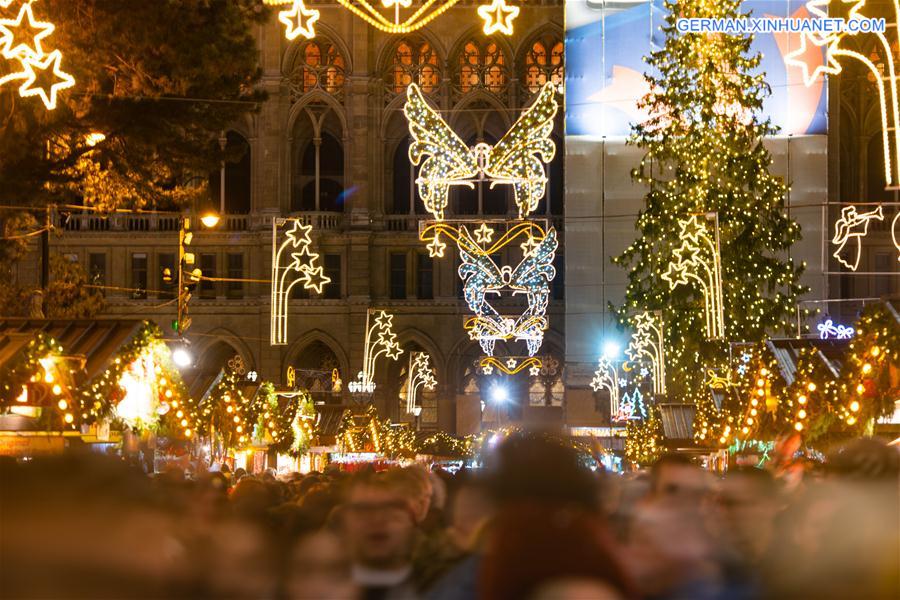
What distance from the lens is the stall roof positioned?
53.3ft

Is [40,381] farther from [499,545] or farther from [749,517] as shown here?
[499,545]

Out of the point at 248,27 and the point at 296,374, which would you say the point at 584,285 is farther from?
the point at 248,27

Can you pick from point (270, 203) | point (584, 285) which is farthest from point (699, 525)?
point (270, 203)

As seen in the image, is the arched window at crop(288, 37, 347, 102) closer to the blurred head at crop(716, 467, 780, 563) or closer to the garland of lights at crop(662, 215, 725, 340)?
the garland of lights at crop(662, 215, 725, 340)

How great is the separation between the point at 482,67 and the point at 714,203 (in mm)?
25415

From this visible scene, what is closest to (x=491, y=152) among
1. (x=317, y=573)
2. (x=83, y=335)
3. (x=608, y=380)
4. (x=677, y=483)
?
(x=83, y=335)

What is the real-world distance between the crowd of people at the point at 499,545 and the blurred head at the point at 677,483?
0.01 meters

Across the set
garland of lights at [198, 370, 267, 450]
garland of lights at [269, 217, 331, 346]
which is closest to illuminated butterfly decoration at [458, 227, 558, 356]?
garland of lights at [269, 217, 331, 346]

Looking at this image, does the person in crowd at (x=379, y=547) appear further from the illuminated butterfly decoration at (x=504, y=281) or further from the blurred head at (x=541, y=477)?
the illuminated butterfly decoration at (x=504, y=281)

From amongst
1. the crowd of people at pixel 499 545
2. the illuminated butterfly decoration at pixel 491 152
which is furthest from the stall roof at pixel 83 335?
the illuminated butterfly decoration at pixel 491 152

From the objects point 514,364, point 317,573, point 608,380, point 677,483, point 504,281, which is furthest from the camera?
point 514,364

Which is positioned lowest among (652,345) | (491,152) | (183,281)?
(652,345)

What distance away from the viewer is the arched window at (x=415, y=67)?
6116cm

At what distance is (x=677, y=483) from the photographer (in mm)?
5188
